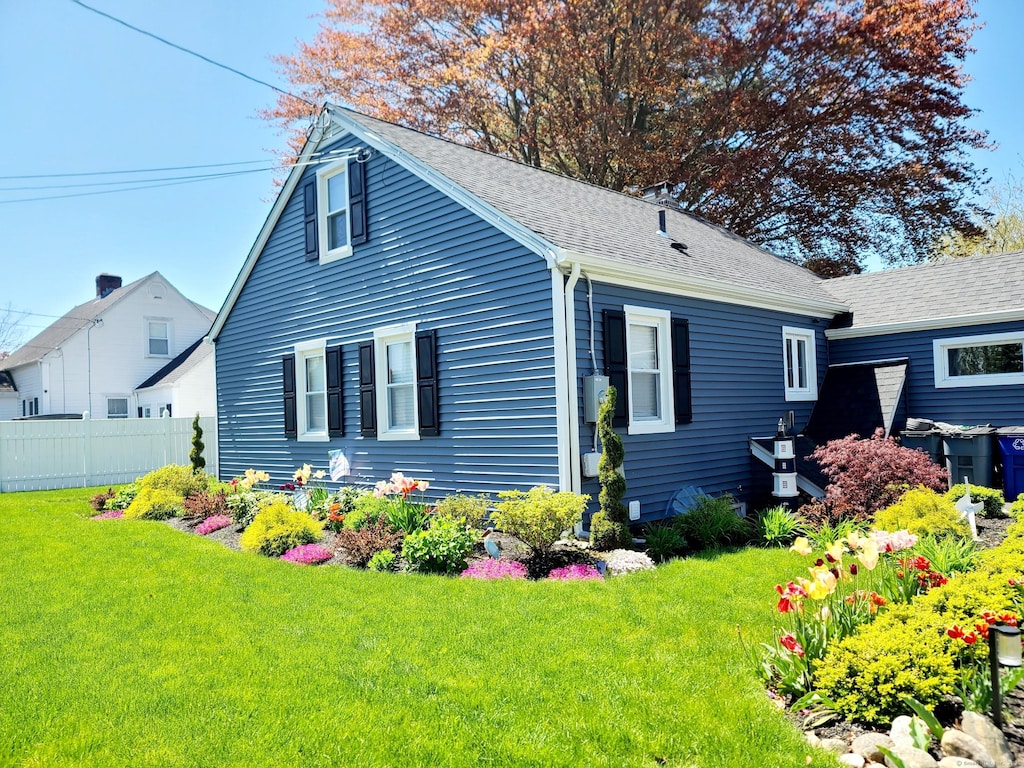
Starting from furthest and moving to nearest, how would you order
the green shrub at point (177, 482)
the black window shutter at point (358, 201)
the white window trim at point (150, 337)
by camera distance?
1. the white window trim at point (150, 337)
2. the green shrub at point (177, 482)
3. the black window shutter at point (358, 201)

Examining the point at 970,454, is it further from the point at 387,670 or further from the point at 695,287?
the point at 387,670

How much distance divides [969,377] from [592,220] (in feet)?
21.3

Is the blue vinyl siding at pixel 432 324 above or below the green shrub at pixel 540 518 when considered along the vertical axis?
above

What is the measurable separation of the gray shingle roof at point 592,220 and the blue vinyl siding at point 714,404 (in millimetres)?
512

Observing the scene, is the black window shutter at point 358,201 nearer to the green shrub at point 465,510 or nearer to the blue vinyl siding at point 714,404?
the blue vinyl siding at point 714,404

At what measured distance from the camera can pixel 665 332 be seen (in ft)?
31.7

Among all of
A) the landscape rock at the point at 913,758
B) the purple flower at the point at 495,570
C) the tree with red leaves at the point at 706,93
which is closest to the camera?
the landscape rock at the point at 913,758

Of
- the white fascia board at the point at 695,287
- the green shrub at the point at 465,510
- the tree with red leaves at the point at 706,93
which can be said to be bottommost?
the green shrub at the point at 465,510

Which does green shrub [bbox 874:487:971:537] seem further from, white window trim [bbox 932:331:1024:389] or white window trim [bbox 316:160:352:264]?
white window trim [bbox 316:160:352:264]

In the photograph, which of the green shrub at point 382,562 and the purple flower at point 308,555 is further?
the purple flower at point 308,555

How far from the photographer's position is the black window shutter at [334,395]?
11422 mm

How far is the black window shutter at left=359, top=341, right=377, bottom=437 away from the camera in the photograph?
422 inches

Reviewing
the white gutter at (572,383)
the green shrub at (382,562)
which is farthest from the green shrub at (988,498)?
the green shrub at (382,562)

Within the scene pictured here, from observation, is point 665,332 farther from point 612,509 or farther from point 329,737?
point 329,737
